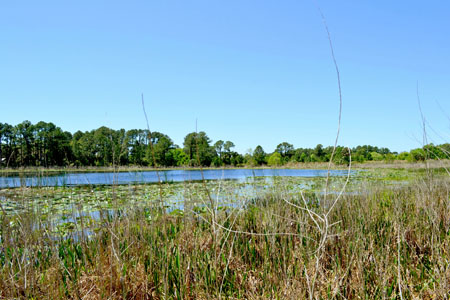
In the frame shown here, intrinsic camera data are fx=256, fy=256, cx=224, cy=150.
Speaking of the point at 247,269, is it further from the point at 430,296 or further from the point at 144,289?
the point at 430,296

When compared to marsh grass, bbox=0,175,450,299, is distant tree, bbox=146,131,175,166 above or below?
above

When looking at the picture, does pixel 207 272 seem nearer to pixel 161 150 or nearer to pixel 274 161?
pixel 274 161

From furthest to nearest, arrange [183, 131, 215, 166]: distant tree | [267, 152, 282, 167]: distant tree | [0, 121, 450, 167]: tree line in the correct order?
[267, 152, 282, 167]: distant tree, [0, 121, 450, 167]: tree line, [183, 131, 215, 166]: distant tree

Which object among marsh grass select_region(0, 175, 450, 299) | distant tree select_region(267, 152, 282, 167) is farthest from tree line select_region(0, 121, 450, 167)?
marsh grass select_region(0, 175, 450, 299)

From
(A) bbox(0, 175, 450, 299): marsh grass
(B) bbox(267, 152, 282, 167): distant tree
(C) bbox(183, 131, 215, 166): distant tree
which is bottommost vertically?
(A) bbox(0, 175, 450, 299): marsh grass

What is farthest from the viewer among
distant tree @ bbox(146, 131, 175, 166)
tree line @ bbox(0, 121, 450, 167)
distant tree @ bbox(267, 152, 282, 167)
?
distant tree @ bbox(146, 131, 175, 166)

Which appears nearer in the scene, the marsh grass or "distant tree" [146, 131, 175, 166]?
the marsh grass

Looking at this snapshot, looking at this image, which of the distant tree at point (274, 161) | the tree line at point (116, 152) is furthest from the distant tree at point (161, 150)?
the distant tree at point (274, 161)

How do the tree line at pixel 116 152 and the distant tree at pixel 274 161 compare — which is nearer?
the tree line at pixel 116 152

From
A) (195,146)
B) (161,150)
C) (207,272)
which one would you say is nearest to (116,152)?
(195,146)

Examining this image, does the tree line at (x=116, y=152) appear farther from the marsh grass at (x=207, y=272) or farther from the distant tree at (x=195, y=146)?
the marsh grass at (x=207, y=272)

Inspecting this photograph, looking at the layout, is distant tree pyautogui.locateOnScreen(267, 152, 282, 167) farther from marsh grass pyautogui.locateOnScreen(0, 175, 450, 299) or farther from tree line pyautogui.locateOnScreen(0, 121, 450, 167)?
marsh grass pyautogui.locateOnScreen(0, 175, 450, 299)

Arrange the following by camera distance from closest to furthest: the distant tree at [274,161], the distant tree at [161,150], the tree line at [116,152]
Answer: the tree line at [116,152] < the distant tree at [274,161] < the distant tree at [161,150]

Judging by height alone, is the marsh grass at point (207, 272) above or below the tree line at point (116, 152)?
below
